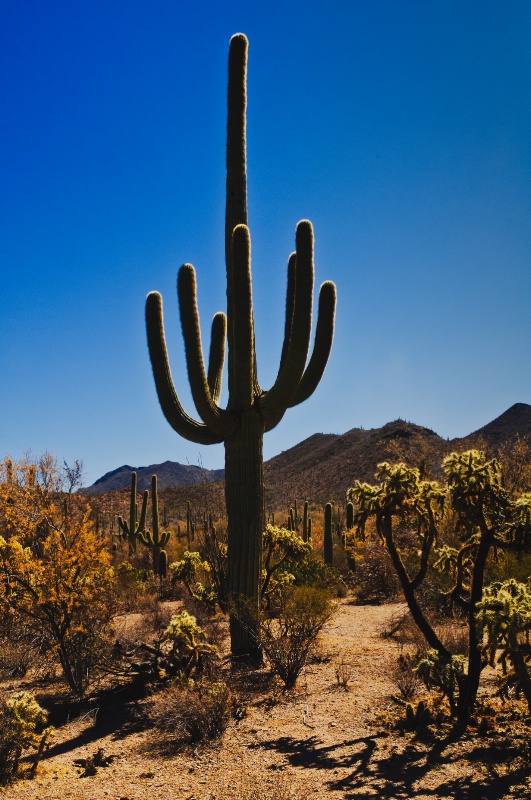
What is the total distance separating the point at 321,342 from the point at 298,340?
1.55 meters

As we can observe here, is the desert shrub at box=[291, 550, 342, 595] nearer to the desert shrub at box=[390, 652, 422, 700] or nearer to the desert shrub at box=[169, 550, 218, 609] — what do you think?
the desert shrub at box=[169, 550, 218, 609]

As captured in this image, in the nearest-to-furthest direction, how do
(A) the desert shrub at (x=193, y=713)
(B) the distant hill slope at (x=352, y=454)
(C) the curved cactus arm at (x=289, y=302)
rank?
1. (A) the desert shrub at (x=193, y=713)
2. (C) the curved cactus arm at (x=289, y=302)
3. (B) the distant hill slope at (x=352, y=454)

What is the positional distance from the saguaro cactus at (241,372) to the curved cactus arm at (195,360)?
0.02m

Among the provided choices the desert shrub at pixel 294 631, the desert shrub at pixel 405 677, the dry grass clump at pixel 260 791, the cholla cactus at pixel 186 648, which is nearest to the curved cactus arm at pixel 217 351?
the desert shrub at pixel 294 631

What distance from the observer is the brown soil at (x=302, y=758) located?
16.1ft

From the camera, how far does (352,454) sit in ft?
209

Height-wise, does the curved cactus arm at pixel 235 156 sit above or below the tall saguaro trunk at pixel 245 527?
above

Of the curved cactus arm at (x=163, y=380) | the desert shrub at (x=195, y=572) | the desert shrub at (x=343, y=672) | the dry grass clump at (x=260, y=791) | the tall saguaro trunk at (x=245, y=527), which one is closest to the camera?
the dry grass clump at (x=260, y=791)

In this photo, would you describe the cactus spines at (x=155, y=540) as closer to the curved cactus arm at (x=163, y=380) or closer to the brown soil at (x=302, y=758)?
the curved cactus arm at (x=163, y=380)

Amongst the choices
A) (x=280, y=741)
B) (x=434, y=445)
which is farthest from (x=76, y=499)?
(x=434, y=445)

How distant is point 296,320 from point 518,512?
15.6 feet

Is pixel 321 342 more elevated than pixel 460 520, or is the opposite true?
pixel 321 342

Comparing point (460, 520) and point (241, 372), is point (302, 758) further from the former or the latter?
point (241, 372)

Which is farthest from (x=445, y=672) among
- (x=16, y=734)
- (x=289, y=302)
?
(x=289, y=302)
